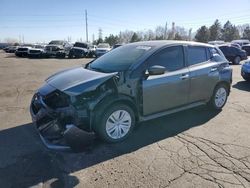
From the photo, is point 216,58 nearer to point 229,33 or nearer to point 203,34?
point 203,34

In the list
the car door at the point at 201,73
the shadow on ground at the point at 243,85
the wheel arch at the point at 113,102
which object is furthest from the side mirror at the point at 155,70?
the shadow on ground at the point at 243,85

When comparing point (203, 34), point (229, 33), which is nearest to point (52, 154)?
point (203, 34)

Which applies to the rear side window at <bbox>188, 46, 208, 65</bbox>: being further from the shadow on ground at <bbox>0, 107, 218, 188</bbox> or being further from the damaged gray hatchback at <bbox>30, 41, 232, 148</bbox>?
the shadow on ground at <bbox>0, 107, 218, 188</bbox>

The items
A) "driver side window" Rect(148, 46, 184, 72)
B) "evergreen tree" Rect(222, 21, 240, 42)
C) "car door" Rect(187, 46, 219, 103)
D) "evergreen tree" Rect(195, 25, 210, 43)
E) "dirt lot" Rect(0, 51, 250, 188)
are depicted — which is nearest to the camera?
"dirt lot" Rect(0, 51, 250, 188)

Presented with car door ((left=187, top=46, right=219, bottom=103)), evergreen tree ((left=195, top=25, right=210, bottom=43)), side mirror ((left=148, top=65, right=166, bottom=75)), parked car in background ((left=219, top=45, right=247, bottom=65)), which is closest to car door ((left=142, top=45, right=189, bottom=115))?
side mirror ((left=148, top=65, right=166, bottom=75))

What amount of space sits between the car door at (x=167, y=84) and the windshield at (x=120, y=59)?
0.29m

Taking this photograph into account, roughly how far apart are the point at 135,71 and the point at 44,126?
6.14ft

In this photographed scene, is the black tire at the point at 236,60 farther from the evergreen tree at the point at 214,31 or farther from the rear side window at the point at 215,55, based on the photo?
the evergreen tree at the point at 214,31

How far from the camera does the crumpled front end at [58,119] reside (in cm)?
409

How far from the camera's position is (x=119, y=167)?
12.4ft

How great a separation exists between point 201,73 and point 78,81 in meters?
2.87

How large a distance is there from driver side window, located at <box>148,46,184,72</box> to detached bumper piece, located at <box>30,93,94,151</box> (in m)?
1.81

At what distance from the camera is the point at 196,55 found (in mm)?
5801

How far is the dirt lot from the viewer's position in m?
3.43
